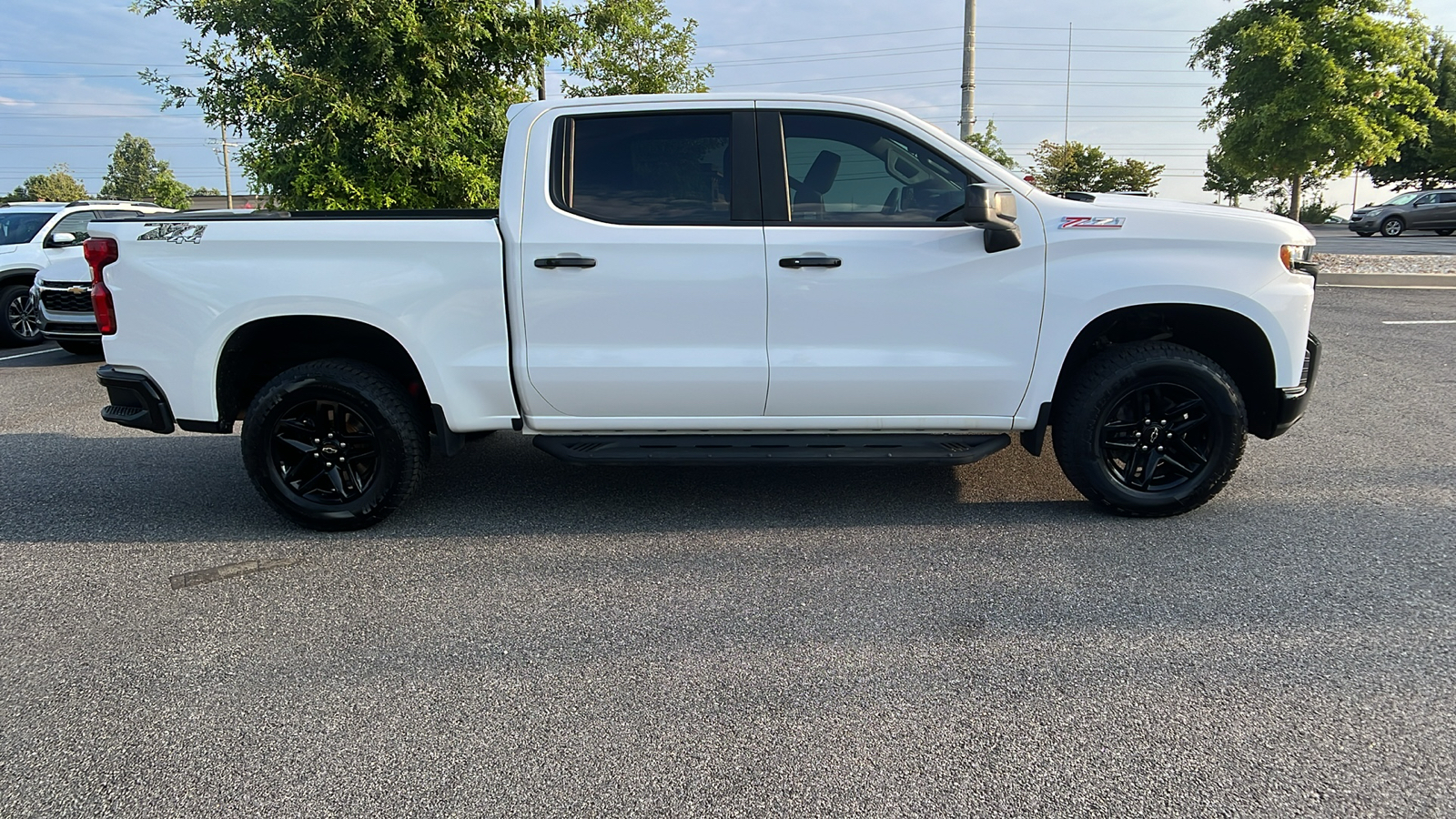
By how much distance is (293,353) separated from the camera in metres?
4.75

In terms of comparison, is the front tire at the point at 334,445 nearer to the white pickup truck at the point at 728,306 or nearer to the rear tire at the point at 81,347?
the white pickup truck at the point at 728,306

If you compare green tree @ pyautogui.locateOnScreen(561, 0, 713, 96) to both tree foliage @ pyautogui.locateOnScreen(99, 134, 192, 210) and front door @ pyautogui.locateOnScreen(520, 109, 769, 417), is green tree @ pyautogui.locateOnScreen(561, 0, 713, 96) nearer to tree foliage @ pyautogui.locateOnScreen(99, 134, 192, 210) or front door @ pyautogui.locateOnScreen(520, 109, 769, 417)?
front door @ pyautogui.locateOnScreen(520, 109, 769, 417)

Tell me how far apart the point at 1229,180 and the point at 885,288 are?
4056 centimetres

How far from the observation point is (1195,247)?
13.6ft

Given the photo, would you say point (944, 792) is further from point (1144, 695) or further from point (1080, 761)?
point (1144, 695)

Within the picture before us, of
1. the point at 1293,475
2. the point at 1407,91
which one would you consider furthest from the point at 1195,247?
the point at 1407,91

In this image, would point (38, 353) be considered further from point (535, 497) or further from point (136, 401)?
point (535, 497)

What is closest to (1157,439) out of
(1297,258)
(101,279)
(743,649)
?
(1297,258)

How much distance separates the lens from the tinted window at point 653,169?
4.20 m

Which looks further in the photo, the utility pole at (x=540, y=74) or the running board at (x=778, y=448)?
the utility pole at (x=540, y=74)

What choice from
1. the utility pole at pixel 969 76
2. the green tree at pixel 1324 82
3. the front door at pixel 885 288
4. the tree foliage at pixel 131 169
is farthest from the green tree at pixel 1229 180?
the tree foliage at pixel 131 169

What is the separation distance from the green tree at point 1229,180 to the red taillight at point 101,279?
1091 cm

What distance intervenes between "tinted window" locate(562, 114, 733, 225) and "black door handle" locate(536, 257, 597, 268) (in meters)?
0.24

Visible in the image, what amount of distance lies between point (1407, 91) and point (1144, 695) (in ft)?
56.6
